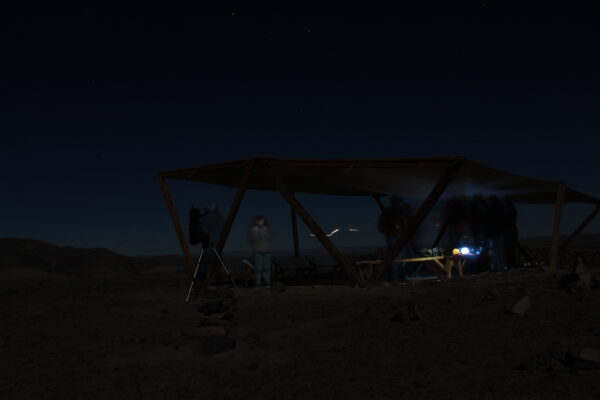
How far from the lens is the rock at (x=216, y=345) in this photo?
4559 mm

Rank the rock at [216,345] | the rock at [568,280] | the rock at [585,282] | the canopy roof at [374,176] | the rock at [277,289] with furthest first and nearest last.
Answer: the rock at [277,289] → the canopy roof at [374,176] → the rock at [568,280] → the rock at [585,282] → the rock at [216,345]

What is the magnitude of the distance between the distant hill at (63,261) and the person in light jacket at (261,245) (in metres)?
13.2

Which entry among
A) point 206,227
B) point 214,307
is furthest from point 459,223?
point 214,307

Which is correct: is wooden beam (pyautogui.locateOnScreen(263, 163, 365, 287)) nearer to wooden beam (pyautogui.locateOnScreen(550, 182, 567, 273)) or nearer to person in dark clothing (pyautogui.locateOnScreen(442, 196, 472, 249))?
person in dark clothing (pyautogui.locateOnScreen(442, 196, 472, 249))

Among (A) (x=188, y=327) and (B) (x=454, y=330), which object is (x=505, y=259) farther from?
(A) (x=188, y=327)

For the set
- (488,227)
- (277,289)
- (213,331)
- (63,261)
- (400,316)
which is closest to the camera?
(400,316)

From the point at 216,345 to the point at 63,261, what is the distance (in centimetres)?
2344

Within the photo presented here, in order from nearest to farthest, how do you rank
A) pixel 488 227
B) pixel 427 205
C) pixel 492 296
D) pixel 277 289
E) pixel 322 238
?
1. pixel 492 296
2. pixel 427 205
3. pixel 277 289
4. pixel 322 238
5. pixel 488 227

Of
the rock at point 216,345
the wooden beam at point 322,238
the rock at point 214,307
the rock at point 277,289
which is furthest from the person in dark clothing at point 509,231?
the rock at point 216,345

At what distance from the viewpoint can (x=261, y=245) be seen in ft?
32.8

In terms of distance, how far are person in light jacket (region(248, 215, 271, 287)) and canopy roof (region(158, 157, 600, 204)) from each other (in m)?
1.19

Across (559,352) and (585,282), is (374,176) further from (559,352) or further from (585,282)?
(559,352)

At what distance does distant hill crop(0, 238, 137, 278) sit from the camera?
862 inches

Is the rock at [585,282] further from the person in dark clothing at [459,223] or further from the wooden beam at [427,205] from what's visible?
the person in dark clothing at [459,223]
